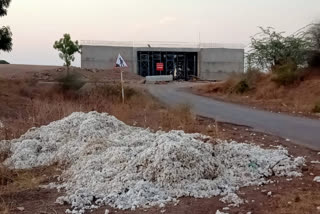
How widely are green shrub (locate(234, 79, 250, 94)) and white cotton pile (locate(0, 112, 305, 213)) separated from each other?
27.6 meters

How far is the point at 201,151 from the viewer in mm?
7941

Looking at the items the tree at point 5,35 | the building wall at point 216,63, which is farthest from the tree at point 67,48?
the tree at point 5,35

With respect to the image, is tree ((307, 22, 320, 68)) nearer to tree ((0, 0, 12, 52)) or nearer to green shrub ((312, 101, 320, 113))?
green shrub ((312, 101, 320, 113))

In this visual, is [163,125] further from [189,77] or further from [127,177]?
[189,77]

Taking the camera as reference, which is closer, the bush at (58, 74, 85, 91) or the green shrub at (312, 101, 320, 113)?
the green shrub at (312, 101, 320, 113)

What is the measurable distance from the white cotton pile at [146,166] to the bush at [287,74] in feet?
75.8

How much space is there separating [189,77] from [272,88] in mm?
56915

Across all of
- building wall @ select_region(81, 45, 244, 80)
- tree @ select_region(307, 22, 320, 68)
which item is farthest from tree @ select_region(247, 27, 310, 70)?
building wall @ select_region(81, 45, 244, 80)

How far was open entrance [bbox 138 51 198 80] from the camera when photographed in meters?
88.3

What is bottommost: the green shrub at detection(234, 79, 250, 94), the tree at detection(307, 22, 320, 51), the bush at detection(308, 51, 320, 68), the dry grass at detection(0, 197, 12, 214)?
the green shrub at detection(234, 79, 250, 94)

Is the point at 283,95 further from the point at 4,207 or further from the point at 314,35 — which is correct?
the point at 4,207

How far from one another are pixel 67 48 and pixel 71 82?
50.1 meters

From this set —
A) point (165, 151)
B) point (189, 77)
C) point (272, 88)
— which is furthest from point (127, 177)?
point (189, 77)

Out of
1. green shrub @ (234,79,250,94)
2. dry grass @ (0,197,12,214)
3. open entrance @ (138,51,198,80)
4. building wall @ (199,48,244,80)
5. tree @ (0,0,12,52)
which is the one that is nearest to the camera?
dry grass @ (0,197,12,214)
